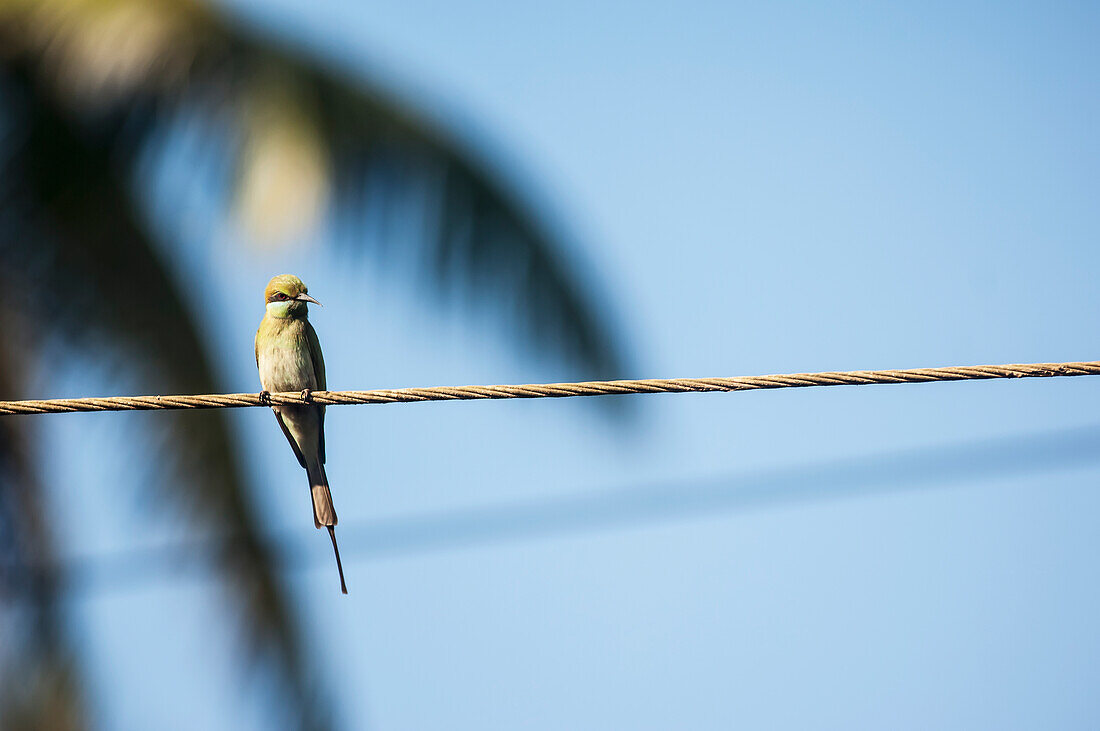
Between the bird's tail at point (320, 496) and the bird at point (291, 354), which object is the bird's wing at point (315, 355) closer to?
the bird at point (291, 354)

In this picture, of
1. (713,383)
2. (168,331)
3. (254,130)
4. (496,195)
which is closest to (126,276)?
(168,331)

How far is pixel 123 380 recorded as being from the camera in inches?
158

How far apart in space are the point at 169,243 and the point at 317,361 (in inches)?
27.1

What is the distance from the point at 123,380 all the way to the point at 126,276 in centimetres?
37

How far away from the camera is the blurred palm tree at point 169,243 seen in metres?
3.83

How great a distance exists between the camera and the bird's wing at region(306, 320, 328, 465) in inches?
164

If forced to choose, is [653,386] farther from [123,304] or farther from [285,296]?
[123,304]

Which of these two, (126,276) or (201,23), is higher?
(201,23)

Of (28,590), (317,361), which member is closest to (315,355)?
(317,361)

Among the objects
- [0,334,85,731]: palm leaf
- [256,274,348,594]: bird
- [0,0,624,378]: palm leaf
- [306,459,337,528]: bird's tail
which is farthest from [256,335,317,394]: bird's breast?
[0,334,85,731]: palm leaf

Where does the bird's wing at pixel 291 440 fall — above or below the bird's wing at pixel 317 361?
below

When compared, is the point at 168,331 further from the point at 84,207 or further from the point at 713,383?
Result: the point at 713,383

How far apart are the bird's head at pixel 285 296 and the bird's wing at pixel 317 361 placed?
84mm

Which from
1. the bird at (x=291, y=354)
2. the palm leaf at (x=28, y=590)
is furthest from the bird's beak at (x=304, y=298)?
the palm leaf at (x=28, y=590)
